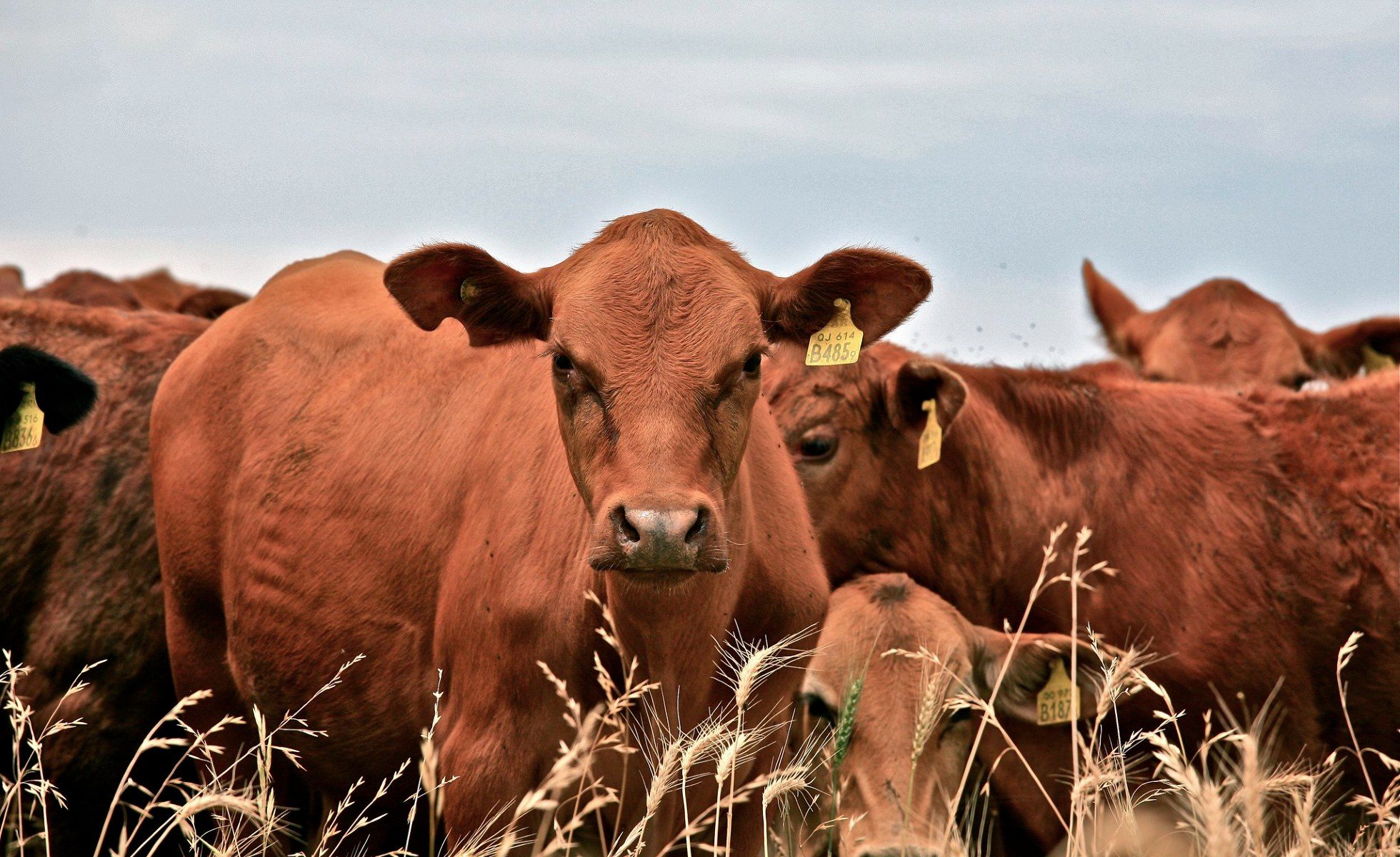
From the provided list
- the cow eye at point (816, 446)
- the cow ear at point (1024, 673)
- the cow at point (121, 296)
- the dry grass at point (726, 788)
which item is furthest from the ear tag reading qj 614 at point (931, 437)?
the cow at point (121, 296)

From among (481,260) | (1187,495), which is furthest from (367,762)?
(1187,495)

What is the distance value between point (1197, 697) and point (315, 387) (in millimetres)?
3538

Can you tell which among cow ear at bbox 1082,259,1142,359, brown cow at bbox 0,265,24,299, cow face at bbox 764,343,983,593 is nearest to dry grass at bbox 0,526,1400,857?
cow face at bbox 764,343,983,593

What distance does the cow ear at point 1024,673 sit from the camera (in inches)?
212

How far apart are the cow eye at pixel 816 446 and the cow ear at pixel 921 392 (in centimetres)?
29

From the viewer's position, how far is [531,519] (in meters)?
4.18

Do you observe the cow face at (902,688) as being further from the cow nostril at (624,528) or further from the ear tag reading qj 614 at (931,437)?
the cow nostril at (624,528)

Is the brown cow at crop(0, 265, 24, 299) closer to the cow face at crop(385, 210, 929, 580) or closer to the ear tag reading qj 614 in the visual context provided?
the ear tag reading qj 614

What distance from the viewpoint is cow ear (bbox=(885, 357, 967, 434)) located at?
5.89m

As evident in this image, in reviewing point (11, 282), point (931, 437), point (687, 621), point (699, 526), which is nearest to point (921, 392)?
point (931, 437)

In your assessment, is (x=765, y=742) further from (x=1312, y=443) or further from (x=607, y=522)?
(x=1312, y=443)

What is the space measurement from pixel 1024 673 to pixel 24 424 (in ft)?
12.1

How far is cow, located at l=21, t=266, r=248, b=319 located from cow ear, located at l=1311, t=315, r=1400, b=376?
682cm

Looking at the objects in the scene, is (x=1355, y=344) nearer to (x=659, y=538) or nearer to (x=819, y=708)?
(x=819, y=708)
